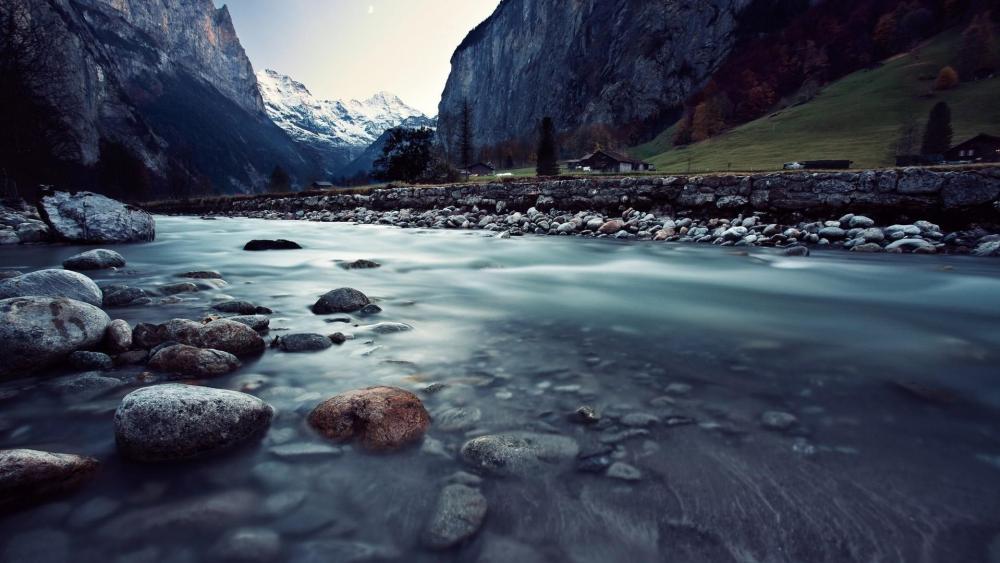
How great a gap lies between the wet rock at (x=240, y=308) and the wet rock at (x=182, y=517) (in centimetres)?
341

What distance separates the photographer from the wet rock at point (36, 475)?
71.7 inches

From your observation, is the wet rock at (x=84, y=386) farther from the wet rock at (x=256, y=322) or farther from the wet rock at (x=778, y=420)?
the wet rock at (x=778, y=420)

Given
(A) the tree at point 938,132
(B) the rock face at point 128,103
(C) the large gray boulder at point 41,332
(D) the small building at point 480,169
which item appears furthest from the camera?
(D) the small building at point 480,169

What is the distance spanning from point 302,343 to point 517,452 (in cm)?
239

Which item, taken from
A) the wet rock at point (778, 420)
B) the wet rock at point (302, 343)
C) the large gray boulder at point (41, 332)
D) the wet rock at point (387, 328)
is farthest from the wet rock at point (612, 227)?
the large gray boulder at point (41, 332)

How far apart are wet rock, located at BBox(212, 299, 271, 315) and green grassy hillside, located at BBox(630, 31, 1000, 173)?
51.2 m

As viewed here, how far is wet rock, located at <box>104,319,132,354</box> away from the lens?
11.6 feet

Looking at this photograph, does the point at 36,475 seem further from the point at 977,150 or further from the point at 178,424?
the point at 977,150

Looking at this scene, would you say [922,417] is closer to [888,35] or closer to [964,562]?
[964,562]

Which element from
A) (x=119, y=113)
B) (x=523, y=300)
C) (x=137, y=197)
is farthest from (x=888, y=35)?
(x=119, y=113)

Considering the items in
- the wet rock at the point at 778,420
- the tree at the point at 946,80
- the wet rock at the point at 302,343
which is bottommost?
the wet rock at the point at 778,420

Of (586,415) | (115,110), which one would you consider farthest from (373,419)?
(115,110)

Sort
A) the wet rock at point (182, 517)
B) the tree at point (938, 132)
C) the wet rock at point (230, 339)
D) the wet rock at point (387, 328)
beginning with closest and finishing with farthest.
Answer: the wet rock at point (182, 517), the wet rock at point (230, 339), the wet rock at point (387, 328), the tree at point (938, 132)

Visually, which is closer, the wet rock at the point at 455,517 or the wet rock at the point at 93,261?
the wet rock at the point at 455,517
